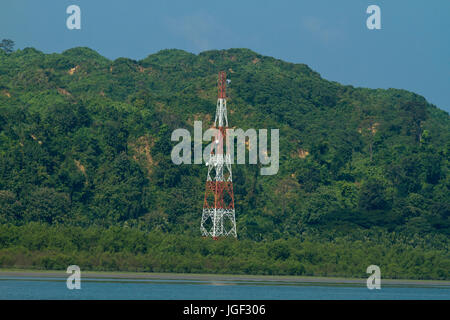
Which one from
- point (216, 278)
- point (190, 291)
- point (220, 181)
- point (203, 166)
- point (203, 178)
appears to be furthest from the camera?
point (203, 166)

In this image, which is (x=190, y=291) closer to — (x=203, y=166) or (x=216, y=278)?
(x=216, y=278)

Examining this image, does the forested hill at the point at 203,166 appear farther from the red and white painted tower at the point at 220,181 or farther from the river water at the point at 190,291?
the river water at the point at 190,291

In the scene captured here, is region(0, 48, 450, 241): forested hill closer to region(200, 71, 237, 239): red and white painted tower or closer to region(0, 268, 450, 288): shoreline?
region(200, 71, 237, 239): red and white painted tower

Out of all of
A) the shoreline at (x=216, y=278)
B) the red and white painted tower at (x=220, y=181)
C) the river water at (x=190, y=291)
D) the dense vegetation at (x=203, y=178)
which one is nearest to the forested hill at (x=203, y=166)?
the dense vegetation at (x=203, y=178)

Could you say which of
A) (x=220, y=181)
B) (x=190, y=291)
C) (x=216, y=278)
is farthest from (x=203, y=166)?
(x=190, y=291)
